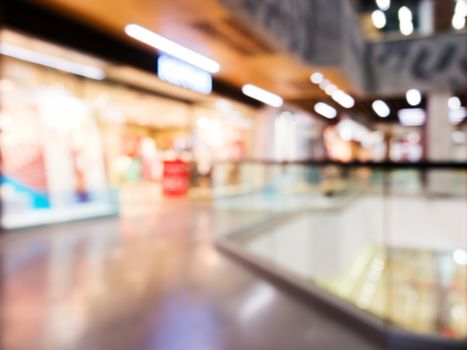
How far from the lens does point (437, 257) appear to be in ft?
10.3

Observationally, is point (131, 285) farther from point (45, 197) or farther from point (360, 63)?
point (360, 63)

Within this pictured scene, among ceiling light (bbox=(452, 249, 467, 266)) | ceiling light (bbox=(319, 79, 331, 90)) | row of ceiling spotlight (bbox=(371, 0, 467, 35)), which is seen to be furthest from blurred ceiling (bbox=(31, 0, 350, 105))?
row of ceiling spotlight (bbox=(371, 0, 467, 35))

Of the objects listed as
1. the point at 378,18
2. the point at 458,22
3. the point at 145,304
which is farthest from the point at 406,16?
the point at 145,304

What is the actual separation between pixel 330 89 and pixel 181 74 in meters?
5.80

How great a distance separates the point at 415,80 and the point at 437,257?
11754mm

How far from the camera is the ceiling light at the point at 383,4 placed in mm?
13419

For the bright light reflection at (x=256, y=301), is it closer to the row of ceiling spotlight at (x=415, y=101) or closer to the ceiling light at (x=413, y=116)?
the row of ceiling spotlight at (x=415, y=101)

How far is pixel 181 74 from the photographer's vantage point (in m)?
7.83

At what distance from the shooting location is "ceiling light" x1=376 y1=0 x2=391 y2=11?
13.4m

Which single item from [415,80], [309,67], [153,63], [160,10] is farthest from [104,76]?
[415,80]

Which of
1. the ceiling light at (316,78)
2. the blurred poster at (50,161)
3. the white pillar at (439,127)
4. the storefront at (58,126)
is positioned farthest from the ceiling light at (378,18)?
the blurred poster at (50,161)

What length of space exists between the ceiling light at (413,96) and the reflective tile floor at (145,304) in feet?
36.3

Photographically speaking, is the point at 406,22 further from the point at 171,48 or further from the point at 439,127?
the point at 171,48

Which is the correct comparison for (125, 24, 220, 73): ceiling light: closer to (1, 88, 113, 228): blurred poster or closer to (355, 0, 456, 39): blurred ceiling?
(1, 88, 113, 228): blurred poster
